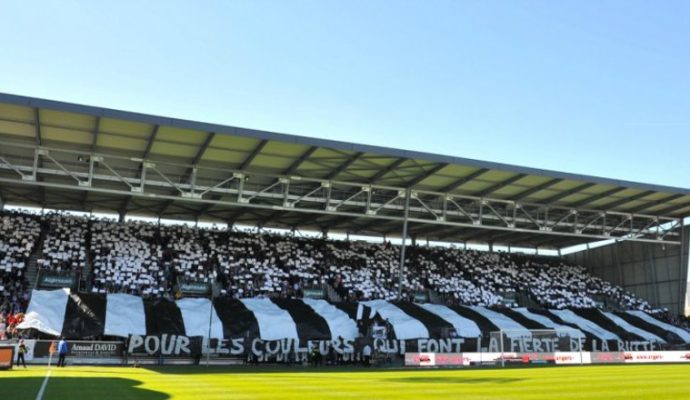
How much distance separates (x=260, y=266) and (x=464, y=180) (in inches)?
598

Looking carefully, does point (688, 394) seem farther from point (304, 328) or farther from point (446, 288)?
point (446, 288)

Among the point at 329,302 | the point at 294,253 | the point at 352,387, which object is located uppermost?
the point at 294,253

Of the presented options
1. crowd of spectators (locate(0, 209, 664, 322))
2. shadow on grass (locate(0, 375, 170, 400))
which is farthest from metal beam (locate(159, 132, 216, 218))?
shadow on grass (locate(0, 375, 170, 400))

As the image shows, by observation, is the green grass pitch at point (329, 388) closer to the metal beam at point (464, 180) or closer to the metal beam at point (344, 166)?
the metal beam at point (344, 166)

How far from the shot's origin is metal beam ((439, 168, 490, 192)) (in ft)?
124

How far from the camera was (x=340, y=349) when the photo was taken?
34125 millimetres

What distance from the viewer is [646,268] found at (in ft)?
180

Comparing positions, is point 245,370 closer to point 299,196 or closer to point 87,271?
point 87,271

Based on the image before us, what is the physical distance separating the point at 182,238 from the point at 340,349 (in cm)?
1613

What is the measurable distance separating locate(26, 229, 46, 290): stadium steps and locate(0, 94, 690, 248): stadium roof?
3.93 m

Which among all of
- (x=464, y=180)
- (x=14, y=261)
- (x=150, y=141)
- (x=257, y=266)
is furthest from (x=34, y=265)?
(x=464, y=180)

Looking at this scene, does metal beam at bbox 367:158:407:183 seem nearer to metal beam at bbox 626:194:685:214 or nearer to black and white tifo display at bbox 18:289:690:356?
black and white tifo display at bbox 18:289:690:356

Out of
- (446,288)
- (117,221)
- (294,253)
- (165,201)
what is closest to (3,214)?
(117,221)

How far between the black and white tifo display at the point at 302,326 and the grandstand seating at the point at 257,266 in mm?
3318
